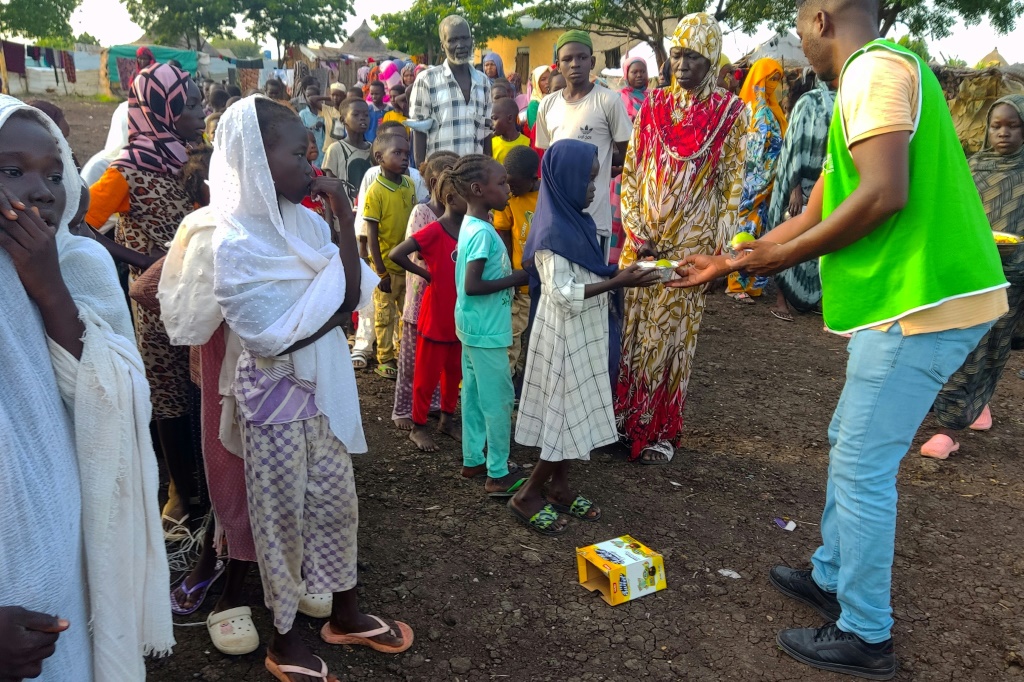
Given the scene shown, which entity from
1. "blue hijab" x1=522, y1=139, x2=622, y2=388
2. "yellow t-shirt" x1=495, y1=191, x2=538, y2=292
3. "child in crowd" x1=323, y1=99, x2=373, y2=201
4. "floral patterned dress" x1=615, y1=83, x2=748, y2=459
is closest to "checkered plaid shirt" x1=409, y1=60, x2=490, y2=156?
"child in crowd" x1=323, y1=99, x2=373, y2=201

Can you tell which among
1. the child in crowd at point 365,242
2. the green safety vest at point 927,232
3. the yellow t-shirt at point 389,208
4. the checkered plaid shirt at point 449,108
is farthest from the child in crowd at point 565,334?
the checkered plaid shirt at point 449,108

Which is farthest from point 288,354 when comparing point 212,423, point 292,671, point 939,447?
point 939,447

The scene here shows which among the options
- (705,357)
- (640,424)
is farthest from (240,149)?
(705,357)

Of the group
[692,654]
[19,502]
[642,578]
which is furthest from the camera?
[642,578]

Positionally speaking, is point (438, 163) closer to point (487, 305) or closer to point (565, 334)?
point (487, 305)

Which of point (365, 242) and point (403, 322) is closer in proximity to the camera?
point (403, 322)

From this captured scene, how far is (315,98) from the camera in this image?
31.3 feet

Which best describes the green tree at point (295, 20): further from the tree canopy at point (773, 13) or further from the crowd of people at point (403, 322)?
the crowd of people at point (403, 322)

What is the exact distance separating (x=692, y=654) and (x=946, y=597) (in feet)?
3.94

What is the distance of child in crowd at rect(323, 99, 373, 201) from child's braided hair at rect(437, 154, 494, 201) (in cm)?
277

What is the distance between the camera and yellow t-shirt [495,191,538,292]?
487 cm

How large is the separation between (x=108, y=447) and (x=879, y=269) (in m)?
2.20

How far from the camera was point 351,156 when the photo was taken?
20.6 feet

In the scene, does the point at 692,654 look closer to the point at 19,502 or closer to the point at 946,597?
the point at 946,597
